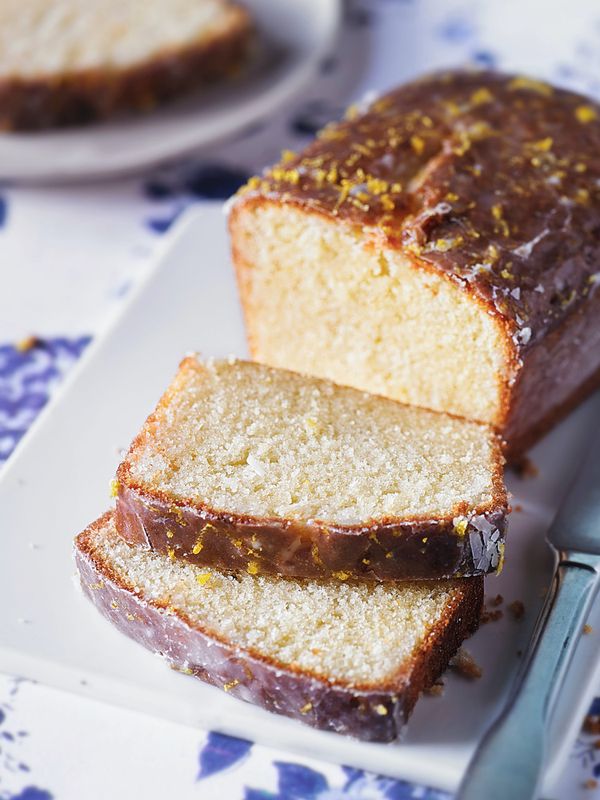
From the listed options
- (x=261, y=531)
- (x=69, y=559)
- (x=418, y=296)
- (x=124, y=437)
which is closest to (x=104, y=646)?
(x=69, y=559)

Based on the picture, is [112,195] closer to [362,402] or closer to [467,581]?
[362,402]

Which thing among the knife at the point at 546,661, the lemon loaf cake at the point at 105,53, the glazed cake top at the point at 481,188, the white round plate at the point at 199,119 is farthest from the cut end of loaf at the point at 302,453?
the lemon loaf cake at the point at 105,53

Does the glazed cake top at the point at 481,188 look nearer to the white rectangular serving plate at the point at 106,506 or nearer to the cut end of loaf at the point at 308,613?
the white rectangular serving plate at the point at 106,506

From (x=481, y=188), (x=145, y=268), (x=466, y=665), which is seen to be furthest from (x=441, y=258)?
(x=145, y=268)

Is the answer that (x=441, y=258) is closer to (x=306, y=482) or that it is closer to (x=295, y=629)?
(x=306, y=482)

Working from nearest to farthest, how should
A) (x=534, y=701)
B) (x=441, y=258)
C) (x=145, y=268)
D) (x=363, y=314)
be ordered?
1. (x=534, y=701)
2. (x=441, y=258)
3. (x=363, y=314)
4. (x=145, y=268)

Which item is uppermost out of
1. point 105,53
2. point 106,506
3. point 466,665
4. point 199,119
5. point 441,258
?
point 441,258

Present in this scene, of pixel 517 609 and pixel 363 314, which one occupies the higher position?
pixel 363 314

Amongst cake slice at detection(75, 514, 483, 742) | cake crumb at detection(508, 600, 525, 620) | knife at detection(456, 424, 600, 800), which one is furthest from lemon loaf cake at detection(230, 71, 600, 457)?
cake slice at detection(75, 514, 483, 742)
